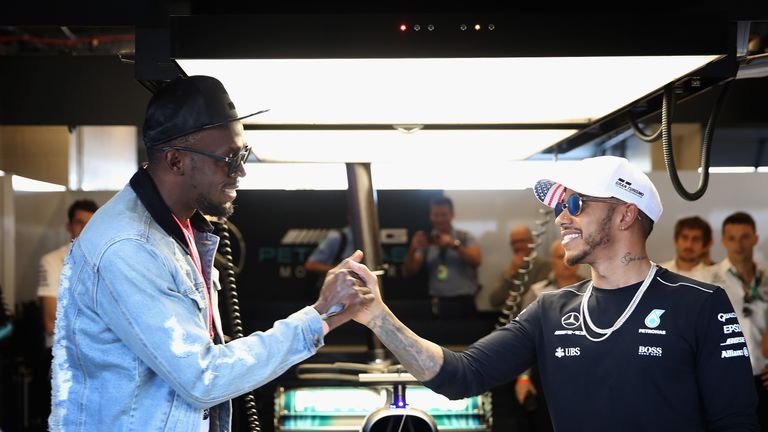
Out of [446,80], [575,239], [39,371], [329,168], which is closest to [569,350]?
[575,239]

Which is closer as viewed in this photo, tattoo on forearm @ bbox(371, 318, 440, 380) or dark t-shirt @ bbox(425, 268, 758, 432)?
dark t-shirt @ bbox(425, 268, 758, 432)

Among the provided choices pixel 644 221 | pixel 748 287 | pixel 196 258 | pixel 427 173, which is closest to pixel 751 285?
pixel 748 287

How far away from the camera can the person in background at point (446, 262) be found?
6.87 metres

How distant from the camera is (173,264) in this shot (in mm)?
1540

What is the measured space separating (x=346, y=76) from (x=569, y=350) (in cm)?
87

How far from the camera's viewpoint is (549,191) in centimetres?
204

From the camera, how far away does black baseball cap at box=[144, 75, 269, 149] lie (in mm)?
1565

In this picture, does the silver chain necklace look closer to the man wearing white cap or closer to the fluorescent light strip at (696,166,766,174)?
the man wearing white cap

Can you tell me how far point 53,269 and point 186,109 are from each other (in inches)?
179

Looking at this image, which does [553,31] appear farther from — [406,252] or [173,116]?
[406,252]

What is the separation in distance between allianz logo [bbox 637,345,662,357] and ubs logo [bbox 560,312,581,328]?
17 cm

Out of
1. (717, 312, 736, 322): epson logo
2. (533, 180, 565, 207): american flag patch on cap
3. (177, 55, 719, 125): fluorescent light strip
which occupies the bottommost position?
(717, 312, 736, 322): epson logo

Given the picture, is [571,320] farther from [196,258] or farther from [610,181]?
[196,258]

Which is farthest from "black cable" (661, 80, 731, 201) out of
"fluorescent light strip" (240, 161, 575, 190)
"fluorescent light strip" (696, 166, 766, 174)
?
"fluorescent light strip" (696, 166, 766, 174)
